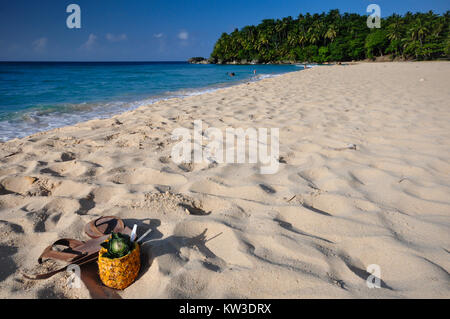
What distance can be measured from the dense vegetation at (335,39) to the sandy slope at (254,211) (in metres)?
40.5

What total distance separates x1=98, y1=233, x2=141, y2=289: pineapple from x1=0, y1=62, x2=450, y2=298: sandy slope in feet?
0.25

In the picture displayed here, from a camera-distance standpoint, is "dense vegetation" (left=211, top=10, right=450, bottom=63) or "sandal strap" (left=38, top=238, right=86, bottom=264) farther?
"dense vegetation" (left=211, top=10, right=450, bottom=63)

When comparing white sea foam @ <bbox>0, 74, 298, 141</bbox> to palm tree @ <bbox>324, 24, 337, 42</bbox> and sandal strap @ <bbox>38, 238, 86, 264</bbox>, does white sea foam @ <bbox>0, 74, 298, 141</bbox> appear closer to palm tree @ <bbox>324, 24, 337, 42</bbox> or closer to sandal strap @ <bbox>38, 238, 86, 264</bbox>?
sandal strap @ <bbox>38, 238, 86, 264</bbox>

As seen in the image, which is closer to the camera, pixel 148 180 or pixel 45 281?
pixel 45 281

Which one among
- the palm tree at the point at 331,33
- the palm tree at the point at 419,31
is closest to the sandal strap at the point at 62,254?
the palm tree at the point at 419,31

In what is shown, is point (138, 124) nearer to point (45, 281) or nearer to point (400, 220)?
point (45, 281)

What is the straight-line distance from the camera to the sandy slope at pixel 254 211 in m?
1.22

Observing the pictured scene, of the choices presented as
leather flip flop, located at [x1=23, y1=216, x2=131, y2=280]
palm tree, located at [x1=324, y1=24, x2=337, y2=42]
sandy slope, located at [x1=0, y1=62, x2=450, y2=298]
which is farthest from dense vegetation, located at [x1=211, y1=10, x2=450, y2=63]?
leather flip flop, located at [x1=23, y1=216, x2=131, y2=280]

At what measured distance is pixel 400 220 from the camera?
5.27ft

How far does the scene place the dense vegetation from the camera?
3656cm

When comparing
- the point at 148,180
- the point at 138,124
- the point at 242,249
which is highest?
the point at 138,124
